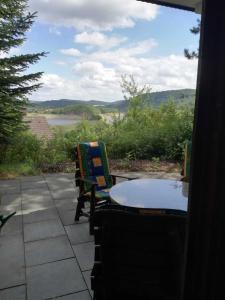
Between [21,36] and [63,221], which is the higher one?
[21,36]

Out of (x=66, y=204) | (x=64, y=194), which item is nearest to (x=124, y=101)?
(x=64, y=194)

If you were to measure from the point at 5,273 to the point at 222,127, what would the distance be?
90.8 inches

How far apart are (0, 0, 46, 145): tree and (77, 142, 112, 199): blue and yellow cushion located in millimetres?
3107

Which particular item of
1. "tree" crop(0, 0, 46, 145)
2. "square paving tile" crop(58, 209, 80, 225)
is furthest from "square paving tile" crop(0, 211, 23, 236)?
"tree" crop(0, 0, 46, 145)

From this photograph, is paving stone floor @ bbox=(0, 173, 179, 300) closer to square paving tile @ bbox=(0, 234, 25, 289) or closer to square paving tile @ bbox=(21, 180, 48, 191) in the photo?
square paving tile @ bbox=(0, 234, 25, 289)

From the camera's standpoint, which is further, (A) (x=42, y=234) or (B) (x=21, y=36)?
(B) (x=21, y=36)

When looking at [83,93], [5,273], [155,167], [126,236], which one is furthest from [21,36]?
[126,236]

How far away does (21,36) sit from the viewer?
648 cm

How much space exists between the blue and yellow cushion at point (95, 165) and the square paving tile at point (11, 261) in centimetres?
104

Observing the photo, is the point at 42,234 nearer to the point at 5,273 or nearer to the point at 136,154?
the point at 5,273

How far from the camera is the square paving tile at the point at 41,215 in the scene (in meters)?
3.38

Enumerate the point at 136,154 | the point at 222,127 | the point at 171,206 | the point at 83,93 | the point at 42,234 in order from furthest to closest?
the point at 83,93 → the point at 136,154 → the point at 42,234 → the point at 171,206 → the point at 222,127

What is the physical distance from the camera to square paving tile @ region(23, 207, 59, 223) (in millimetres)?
3380

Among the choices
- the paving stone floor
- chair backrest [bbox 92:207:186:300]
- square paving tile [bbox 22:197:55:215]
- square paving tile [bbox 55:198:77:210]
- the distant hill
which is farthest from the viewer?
the distant hill
